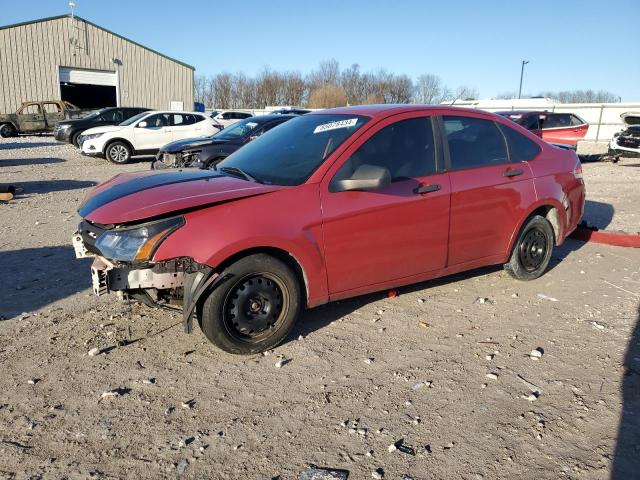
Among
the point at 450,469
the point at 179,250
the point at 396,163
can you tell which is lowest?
the point at 450,469

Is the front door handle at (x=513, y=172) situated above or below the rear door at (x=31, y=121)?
below

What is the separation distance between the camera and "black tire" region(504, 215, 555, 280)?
5.46m

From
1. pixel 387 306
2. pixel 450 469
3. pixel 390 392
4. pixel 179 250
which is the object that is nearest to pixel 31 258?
pixel 179 250

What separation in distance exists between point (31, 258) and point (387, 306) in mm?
4092

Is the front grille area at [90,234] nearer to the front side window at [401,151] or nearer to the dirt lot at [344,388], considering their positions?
the dirt lot at [344,388]

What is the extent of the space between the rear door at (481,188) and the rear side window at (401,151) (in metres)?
0.21

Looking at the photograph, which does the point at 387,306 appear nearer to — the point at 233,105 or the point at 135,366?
the point at 135,366

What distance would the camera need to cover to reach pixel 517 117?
57.2ft

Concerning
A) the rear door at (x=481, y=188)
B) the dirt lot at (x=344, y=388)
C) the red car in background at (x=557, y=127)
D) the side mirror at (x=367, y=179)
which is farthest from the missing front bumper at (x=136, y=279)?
the red car in background at (x=557, y=127)

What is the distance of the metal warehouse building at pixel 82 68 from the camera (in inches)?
1234

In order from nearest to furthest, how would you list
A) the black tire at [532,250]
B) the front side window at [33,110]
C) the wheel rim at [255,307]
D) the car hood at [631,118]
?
1. the wheel rim at [255,307]
2. the black tire at [532,250]
3. the car hood at [631,118]
4. the front side window at [33,110]

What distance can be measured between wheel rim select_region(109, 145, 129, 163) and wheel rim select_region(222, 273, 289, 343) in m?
14.1

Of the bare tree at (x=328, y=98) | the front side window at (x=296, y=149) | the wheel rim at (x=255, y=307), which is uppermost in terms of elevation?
the bare tree at (x=328, y=98)

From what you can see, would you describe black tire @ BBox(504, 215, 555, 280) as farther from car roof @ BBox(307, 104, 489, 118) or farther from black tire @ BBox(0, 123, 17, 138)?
black tire @ BBox(0, 123, 17, 138)
